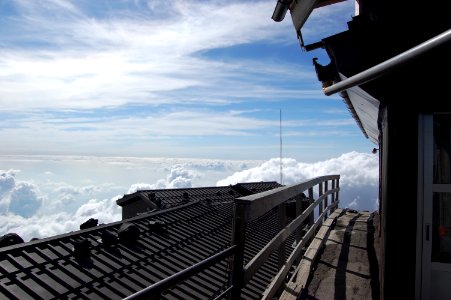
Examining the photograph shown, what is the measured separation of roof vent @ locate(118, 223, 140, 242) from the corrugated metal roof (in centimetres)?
20

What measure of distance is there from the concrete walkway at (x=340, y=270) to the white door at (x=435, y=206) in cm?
96

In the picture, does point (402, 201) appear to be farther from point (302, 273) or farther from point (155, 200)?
point (155, 200)

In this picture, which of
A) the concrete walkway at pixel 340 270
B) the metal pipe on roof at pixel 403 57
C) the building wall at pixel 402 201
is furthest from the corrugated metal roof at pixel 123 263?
the metal pipe on roof at pixel 403 57

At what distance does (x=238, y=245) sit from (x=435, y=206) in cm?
228

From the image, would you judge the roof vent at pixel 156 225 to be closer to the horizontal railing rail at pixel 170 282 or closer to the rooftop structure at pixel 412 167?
the rooftop structure at pixel 412 167

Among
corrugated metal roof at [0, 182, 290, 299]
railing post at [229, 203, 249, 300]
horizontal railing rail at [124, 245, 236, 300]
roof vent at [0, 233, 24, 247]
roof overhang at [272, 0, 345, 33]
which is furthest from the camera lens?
roof vent at [0, 233, 24, 247]

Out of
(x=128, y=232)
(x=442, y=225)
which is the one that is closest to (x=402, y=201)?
(x=442, y=225)

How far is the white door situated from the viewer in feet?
13.1

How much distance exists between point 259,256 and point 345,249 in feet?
14.7

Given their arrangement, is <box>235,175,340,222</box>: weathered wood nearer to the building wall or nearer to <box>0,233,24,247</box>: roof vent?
the building wall

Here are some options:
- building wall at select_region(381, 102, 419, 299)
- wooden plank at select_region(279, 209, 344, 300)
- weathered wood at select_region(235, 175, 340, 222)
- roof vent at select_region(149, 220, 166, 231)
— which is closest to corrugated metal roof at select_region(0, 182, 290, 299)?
roof vent at select_region(149, 220, 166, 231)

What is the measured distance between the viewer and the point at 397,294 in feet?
13.3

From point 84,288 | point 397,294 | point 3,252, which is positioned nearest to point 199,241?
point 84,288

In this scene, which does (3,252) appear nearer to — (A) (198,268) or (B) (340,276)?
(B) (340,276)
